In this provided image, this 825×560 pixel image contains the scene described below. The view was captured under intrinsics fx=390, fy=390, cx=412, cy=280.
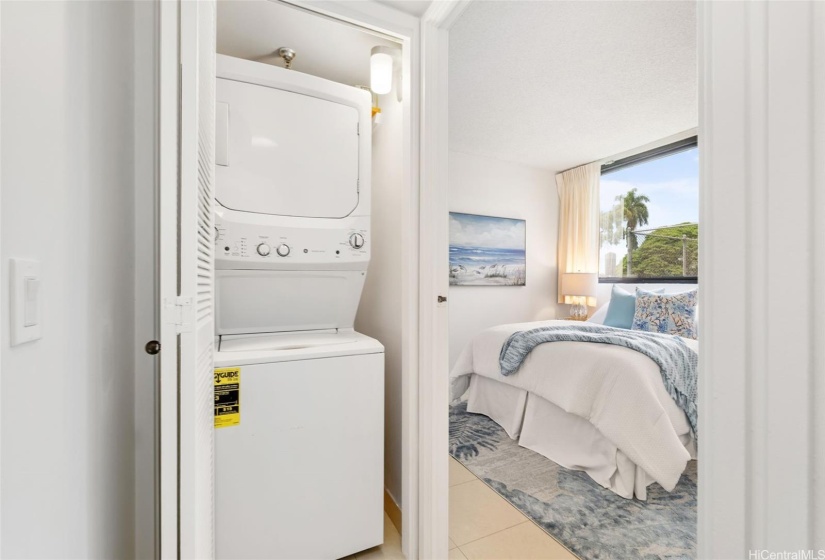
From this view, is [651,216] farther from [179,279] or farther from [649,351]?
[179,279]

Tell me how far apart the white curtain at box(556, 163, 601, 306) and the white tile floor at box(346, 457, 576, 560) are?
322 cm

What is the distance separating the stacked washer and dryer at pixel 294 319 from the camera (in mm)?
1315

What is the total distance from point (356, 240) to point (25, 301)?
1214 mm

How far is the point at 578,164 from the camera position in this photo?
4648 mm

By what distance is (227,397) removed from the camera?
127cm

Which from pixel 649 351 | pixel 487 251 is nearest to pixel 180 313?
pixel 649 351

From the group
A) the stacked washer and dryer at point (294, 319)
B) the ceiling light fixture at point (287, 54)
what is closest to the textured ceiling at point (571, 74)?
the ceiling light fixture at point (287, 54)

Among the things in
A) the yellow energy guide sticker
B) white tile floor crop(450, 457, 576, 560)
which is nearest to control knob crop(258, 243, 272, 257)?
the yellow energy guide sticker

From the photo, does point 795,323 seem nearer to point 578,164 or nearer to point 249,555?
point 249,555

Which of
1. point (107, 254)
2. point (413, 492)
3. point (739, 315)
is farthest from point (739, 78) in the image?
point (413, 492)

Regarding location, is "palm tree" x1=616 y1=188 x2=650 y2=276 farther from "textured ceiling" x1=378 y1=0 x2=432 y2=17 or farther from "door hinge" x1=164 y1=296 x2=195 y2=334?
"door hinge" x1=164 y1=296 x2=195 y2=334

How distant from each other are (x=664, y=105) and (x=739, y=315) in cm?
334

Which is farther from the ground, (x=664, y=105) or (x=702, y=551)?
(x=664, y=105)

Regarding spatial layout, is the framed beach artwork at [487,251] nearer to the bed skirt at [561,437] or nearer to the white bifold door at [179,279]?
the bed skirt at [561,437]
